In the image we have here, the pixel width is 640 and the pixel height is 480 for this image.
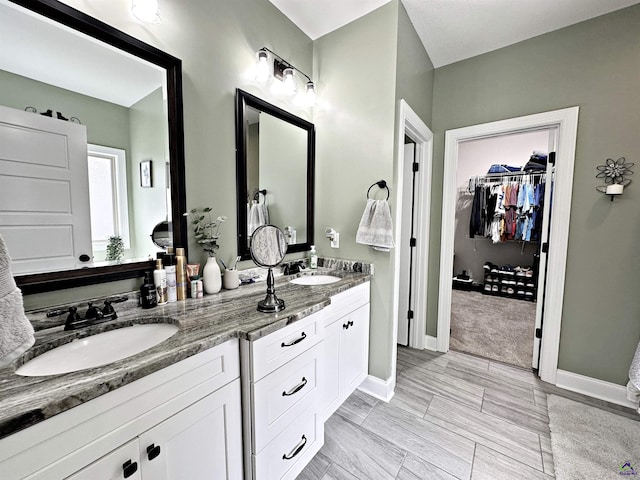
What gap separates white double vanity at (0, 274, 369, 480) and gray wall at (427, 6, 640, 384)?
6.46 ft

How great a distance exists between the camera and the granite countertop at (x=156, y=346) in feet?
1.88

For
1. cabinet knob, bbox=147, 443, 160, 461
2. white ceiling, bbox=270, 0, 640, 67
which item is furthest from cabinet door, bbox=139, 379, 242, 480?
white ceiling, bbox=270, 0, 640, 67

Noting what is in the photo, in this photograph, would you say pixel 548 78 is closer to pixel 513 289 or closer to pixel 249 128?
pixel 249 128

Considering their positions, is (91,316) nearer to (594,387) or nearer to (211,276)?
(211,276)

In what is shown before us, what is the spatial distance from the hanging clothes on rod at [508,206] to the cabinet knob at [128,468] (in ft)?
15.6

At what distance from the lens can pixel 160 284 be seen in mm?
1215

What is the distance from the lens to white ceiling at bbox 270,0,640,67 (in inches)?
70.0

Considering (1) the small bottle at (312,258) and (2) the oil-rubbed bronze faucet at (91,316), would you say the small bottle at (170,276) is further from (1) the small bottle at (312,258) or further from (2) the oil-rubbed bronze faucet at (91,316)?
(1) the small bottle at (312,258)

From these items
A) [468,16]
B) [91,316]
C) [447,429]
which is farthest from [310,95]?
[447,429]

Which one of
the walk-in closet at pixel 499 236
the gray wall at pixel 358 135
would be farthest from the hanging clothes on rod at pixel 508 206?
the gray wall at pixel 358 135

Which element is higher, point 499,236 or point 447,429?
point 499,236

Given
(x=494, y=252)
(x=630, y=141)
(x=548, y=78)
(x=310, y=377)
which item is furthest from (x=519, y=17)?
(x=494, y=252)

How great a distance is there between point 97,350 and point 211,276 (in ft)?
1.80

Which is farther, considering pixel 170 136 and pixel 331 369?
pixel 331 369
